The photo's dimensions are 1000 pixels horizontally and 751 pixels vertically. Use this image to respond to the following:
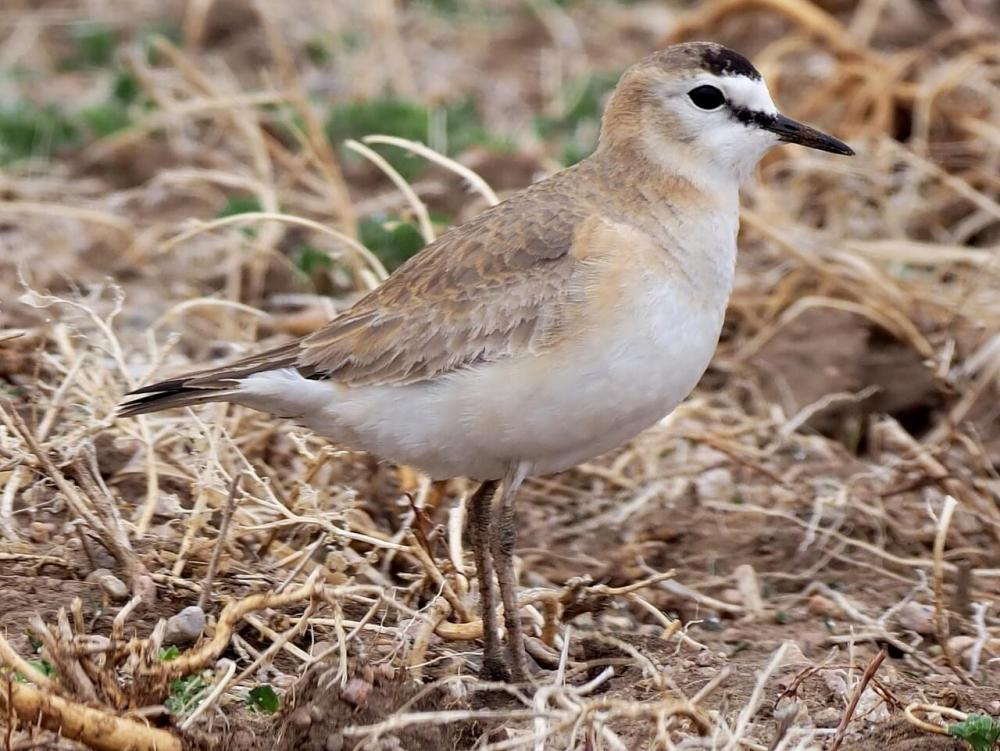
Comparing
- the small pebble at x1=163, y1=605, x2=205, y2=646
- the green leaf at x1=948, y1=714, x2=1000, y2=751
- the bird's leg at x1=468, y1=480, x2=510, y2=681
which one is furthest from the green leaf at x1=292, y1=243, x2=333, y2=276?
the green leaf at x1=948, y1=714, x2=1000, y2=751

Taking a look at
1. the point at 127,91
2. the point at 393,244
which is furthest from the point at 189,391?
the point at 127,91

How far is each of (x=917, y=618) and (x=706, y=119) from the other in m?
1.74

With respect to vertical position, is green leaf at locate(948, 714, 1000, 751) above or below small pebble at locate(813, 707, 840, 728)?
above

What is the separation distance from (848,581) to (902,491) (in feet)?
1.21

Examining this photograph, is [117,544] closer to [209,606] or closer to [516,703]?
[209,606]

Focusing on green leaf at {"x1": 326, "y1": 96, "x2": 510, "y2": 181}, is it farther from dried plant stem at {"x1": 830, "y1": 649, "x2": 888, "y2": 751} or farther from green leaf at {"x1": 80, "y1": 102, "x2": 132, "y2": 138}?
dried plant stem at {"x1": 830, "y1": 649, "x2": 888, "y2": 751}

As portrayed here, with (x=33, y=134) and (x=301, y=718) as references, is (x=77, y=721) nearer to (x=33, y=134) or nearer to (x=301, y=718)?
(x=301, y=718)

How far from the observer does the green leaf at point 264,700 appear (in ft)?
12.5

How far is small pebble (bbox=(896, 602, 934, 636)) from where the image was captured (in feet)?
16.6

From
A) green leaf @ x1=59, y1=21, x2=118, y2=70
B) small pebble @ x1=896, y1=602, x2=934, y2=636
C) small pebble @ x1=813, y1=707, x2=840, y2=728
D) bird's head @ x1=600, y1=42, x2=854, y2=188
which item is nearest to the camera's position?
small pebble @ x1=813, y1=707, x2=840, y2=728

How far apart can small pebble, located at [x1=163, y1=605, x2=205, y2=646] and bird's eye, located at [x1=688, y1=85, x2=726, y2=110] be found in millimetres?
1991

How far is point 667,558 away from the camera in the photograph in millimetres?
5570

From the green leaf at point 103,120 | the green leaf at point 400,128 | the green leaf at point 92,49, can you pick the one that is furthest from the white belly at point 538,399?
the green leaf at point 92,49

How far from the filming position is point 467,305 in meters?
4.44
